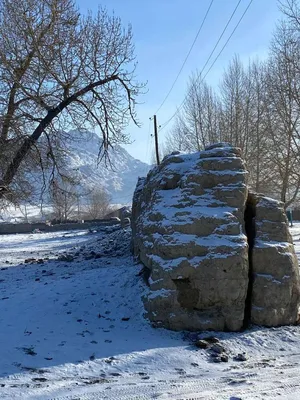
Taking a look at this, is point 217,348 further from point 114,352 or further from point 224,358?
point 114,352

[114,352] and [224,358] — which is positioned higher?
[114,352]

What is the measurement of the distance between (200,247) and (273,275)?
1187 mm

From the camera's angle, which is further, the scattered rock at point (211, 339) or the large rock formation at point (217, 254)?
the large rock formation at point (217, 254)

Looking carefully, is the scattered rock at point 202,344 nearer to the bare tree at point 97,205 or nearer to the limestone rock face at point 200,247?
the limestone rock face at point 200,247

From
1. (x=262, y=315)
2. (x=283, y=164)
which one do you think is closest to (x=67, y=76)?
(x=262, y=315)

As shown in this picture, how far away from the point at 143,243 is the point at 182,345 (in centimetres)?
232

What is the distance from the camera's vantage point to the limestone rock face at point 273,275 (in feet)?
22.9

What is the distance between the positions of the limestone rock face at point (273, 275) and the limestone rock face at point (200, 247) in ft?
0.86

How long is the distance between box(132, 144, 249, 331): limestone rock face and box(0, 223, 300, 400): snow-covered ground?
13.2 inches

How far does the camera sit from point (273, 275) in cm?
711

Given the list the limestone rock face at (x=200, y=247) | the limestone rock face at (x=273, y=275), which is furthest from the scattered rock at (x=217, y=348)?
the limestone rock face at (x=273, y=275)

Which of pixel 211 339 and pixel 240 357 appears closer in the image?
pixel 240 357

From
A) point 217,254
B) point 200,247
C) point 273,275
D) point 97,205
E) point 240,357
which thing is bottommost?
point 240,357

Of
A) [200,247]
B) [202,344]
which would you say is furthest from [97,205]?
[202,344]
